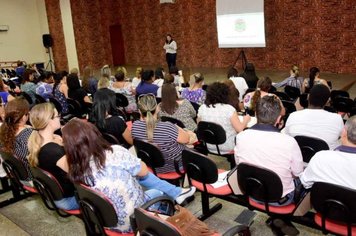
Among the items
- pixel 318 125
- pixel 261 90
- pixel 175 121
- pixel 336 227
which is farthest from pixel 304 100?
pixel 336 227

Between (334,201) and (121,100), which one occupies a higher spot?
(121,100)

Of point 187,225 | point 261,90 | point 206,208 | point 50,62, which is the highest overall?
point 50,62

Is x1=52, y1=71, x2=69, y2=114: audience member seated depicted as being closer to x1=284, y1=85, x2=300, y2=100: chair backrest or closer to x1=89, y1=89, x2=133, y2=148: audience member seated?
x1=89, y1=89, x2=133, y2=148: audience member seated

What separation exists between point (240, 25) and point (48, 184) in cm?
955

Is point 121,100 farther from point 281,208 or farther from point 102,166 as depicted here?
point 281,208

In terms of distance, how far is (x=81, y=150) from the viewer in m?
2.05

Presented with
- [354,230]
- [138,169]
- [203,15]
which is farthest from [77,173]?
[203,15]

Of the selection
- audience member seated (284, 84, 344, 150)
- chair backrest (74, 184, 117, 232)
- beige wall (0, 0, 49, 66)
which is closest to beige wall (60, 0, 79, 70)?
beige wall (0, 0, 49, 66)

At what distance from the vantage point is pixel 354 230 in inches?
81.5

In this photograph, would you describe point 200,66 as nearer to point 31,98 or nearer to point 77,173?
point 31,98

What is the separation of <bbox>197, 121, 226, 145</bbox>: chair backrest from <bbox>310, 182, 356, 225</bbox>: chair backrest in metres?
1.43

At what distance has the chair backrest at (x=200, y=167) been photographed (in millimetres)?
2475

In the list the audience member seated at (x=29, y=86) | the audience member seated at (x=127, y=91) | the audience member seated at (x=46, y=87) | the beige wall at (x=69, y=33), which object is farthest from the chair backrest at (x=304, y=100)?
the beige wall at (x=69, y=33)

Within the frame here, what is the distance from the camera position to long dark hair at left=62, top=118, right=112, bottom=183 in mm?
2049
